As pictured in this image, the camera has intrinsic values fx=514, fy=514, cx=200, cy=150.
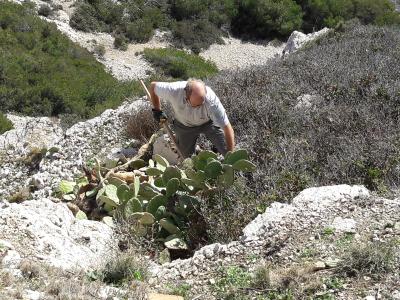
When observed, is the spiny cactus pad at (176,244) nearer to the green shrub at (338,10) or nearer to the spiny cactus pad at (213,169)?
the spiny cactus pad at (213,169)

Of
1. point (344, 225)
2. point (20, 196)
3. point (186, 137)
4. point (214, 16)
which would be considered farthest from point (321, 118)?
point (214, 16)

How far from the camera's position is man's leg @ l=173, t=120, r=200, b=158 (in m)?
5.91

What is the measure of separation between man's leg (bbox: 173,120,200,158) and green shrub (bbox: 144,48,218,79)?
14.7 meters

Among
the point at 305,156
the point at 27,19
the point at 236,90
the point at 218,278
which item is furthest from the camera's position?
the point at 27,19

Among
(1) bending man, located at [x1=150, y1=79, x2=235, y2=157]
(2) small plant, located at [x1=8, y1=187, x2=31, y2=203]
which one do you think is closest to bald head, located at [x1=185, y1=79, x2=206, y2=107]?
(1) bending man, located at [x1=150, y1=79, x2=235, y2=157]

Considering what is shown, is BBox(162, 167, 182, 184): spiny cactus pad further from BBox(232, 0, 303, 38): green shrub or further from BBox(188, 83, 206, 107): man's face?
BBox(232, 0, 303, 38): green shrub

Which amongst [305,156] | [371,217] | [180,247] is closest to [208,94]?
[305,156]

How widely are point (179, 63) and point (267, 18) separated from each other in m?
8.22

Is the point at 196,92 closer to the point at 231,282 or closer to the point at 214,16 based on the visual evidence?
the point at 231,282

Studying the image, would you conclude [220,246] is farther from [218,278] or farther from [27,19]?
[27,19]

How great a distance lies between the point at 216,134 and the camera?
5.81 meters

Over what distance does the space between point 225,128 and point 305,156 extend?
Result: 0.87m

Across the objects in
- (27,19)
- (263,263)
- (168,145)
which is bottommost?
(27,19)

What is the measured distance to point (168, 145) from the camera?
21.4ft
